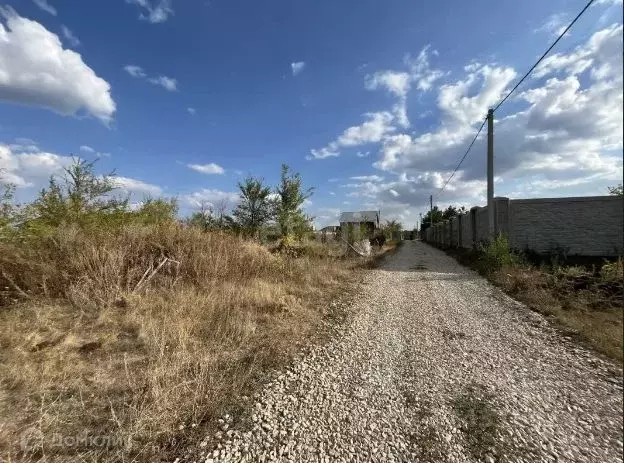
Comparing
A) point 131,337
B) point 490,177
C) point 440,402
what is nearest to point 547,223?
point 490,177

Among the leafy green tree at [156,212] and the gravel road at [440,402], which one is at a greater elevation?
the leafy green tree at [156,212]

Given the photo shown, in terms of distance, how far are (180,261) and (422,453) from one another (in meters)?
6.37

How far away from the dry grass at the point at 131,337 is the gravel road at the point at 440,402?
496 millimetres

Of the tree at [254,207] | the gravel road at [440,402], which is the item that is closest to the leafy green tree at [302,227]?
the tree at [254,207]

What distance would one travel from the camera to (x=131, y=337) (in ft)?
14.3

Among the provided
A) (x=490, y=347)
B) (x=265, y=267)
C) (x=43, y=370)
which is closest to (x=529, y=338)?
(x=490, y=347)

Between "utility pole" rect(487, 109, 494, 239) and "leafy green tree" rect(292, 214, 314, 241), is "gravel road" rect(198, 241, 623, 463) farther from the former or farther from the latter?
A: "leafy green tree" rect(292, 214, 314, 241)

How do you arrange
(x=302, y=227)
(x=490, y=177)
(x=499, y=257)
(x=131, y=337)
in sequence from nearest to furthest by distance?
1. (x=131, y=337)
2. (x=499, y=257)
3. (x=490, y=177)
4. (x=302, y=227)

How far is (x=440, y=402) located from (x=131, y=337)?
3.95 meters

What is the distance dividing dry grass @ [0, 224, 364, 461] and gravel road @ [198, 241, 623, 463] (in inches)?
19.5

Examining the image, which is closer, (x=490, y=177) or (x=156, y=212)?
(x=156, y=212)

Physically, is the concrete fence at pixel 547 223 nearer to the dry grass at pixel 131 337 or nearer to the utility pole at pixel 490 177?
the utility pole at pixel 490 177

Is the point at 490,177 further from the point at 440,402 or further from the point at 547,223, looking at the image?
the point at 440,402

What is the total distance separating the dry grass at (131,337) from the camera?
8.10 feet
